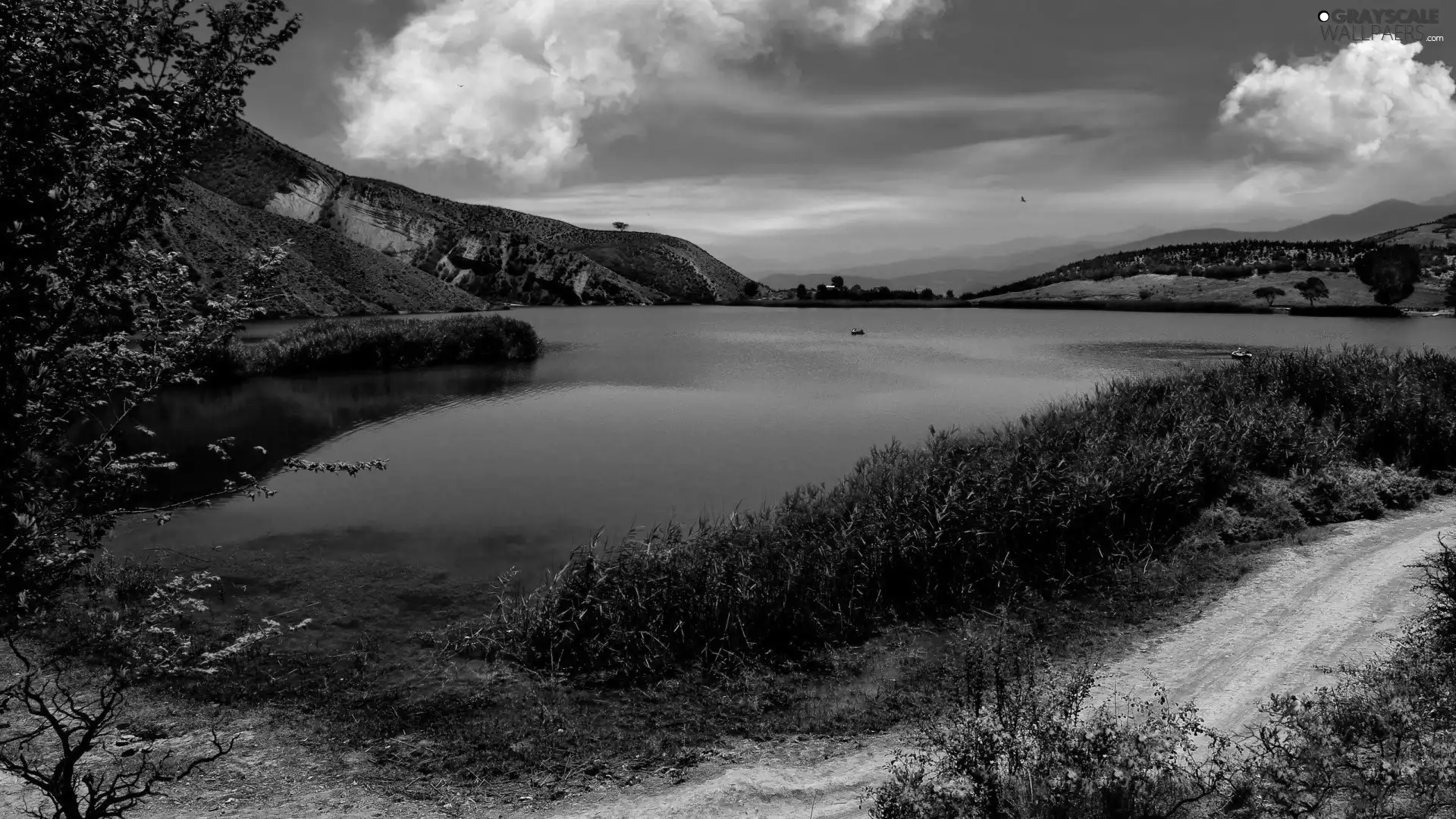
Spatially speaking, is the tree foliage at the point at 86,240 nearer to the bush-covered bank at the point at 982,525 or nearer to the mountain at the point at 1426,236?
the bush-covered bank at the point at 982,525

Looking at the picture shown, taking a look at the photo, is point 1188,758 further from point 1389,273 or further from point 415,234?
point 415,234

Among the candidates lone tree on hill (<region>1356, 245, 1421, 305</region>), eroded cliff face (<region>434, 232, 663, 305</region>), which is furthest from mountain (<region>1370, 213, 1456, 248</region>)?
eroded cliff face (<region>434, 232, 663, 305</region>)

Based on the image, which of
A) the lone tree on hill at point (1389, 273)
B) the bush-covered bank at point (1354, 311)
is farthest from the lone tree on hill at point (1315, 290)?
the lone tree on hill at point (1389, 273)

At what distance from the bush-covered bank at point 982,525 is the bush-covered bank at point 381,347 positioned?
29.7 metres

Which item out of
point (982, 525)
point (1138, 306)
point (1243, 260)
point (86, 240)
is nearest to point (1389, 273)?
point (1138, 306)

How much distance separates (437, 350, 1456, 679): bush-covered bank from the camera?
33.6 ft

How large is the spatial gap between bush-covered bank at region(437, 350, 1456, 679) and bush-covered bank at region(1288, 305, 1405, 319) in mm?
50651

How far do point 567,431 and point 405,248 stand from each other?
118227mm

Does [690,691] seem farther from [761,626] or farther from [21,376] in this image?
[21,376]

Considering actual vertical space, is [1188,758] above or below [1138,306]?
below

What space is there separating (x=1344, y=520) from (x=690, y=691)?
12396mm

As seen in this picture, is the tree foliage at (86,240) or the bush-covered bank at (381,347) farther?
the bush-covered bank at (381,347)

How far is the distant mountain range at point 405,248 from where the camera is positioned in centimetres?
7725

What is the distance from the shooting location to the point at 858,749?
7.75 meters
